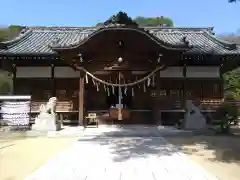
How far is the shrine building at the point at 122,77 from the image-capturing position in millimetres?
15966

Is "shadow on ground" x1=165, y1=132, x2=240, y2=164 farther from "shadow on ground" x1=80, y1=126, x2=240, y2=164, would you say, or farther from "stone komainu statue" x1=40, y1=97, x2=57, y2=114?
"stone komainu statue" x1=40, y1=97, x2=57, y2=114

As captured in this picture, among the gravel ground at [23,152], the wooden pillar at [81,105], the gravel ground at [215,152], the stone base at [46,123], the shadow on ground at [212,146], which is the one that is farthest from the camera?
the wooden pillar at [81,105]

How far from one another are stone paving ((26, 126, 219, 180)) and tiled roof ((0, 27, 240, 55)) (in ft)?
22.7

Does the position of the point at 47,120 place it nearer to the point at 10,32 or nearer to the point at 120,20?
the point at 120,20

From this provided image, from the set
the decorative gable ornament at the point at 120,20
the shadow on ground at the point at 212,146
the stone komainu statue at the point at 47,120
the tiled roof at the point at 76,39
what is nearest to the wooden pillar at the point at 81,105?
the stone komainu statue at the point at 47,120

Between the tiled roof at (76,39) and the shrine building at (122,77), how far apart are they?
0.07 meters

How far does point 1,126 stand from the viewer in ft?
51.2

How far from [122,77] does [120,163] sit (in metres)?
8.69

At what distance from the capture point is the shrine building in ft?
52.4

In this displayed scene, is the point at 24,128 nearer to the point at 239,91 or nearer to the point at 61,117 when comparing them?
the point at 61,117

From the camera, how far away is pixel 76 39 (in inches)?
Answer: 787

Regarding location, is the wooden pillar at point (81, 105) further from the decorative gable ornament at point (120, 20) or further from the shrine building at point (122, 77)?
the decorative gable ornament at point (120, 20)

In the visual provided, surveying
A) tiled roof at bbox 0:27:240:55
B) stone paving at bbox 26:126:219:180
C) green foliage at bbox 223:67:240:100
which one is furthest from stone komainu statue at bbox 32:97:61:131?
green foliage at bbox 223:67:240:100

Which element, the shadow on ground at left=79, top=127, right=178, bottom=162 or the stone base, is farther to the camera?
the stone base
